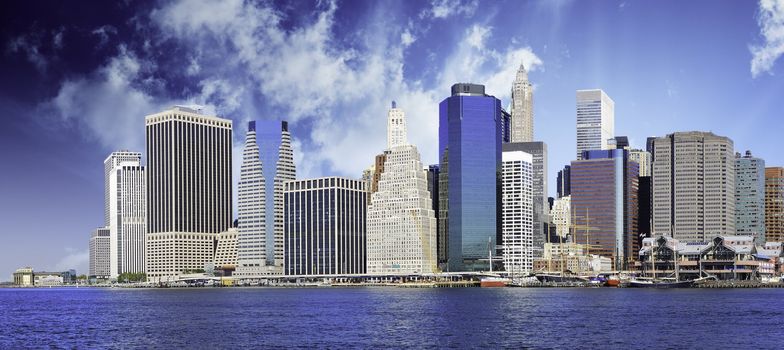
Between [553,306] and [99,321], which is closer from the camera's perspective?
[99,321]

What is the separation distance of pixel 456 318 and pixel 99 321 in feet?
157

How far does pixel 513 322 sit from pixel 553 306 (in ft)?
131

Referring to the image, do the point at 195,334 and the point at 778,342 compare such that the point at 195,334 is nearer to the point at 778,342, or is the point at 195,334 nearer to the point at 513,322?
the point at 513,322

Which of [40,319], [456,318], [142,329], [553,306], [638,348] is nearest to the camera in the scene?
[638,348]

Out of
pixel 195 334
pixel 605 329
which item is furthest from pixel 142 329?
pixel 605 329

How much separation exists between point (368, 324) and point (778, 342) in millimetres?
48221

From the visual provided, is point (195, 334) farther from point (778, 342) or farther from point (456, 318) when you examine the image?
point (778, 342)

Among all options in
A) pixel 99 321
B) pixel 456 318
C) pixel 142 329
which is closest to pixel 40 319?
pixel 99 321

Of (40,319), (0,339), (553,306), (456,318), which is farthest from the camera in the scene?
(553,306)

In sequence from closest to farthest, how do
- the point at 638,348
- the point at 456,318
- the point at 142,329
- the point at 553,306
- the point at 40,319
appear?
the point at 638,348 < the point at 142,329 < the point at 456,318 < the point at 40,319 < the point at 553,306

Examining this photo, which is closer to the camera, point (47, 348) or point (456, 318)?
point (47, 348)

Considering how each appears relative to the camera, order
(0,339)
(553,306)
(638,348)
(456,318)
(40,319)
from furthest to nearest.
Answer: (553,306)
(40,319)
(456,318)
(0,339)
(638,348)

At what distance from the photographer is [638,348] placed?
98.9 meters

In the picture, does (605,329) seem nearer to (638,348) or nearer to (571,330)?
(571,330)
